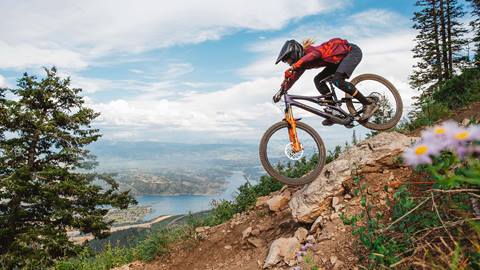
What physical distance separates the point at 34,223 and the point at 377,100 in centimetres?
2115

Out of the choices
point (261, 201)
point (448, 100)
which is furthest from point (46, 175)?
point (448, 100)

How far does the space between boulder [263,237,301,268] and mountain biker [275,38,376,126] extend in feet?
8.31

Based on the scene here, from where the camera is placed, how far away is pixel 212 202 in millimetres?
9875

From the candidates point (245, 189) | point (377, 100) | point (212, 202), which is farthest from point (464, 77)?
point (212, 202)

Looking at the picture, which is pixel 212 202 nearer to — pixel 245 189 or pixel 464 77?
pixel 245 189

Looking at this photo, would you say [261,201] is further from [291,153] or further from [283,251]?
[283,251]

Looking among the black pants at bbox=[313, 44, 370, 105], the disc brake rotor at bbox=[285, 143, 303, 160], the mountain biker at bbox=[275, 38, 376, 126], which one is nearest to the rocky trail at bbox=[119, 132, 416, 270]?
the disc brake rotor at bbox=[285, 143, 303, 160]

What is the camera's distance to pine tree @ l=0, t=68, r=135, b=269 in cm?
1891

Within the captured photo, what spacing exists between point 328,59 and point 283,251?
148 inches

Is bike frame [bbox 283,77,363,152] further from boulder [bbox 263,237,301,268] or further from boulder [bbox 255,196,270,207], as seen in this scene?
boulder [bbox 255,196,270,207]

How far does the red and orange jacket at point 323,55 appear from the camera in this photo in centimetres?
659

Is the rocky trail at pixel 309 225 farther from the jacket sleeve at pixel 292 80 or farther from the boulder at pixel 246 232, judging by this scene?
the jacket sleeve at pixel 292 80

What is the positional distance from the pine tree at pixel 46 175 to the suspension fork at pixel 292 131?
640 inches

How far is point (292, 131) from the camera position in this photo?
6652 millimetres
